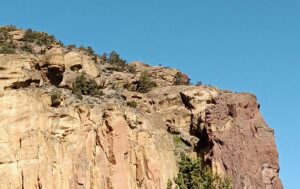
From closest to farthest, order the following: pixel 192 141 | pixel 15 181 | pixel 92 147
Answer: pixel 15 181 < pixel 92 147 < pixel 192 141

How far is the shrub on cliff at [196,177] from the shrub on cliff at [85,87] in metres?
10.7

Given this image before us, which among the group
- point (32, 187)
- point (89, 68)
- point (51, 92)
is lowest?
point (32, 187)

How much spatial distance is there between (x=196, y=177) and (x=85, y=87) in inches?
543

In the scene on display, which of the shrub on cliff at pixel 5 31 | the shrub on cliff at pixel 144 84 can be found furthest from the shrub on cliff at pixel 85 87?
the shrub on cliff at pixel 5 31

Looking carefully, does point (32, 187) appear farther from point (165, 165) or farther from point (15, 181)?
point (165, 165)

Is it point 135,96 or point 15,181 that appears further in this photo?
point 135,96

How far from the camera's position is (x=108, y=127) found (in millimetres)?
54375

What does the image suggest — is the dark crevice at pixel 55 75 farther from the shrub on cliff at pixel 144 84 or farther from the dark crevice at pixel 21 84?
the shrub on cliff at pixel 144 84

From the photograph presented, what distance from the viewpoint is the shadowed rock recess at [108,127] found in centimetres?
5000

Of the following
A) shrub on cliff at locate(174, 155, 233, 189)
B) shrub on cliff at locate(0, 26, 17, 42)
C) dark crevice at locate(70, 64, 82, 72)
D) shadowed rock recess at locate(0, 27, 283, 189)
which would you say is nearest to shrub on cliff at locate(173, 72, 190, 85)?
shadowed rock recess at locate(0, 27, 283, 189)

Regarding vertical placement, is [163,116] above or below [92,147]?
above

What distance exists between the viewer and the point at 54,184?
161 ft

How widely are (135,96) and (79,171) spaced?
1486cm

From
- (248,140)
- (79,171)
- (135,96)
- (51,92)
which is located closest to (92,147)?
(79,171)
